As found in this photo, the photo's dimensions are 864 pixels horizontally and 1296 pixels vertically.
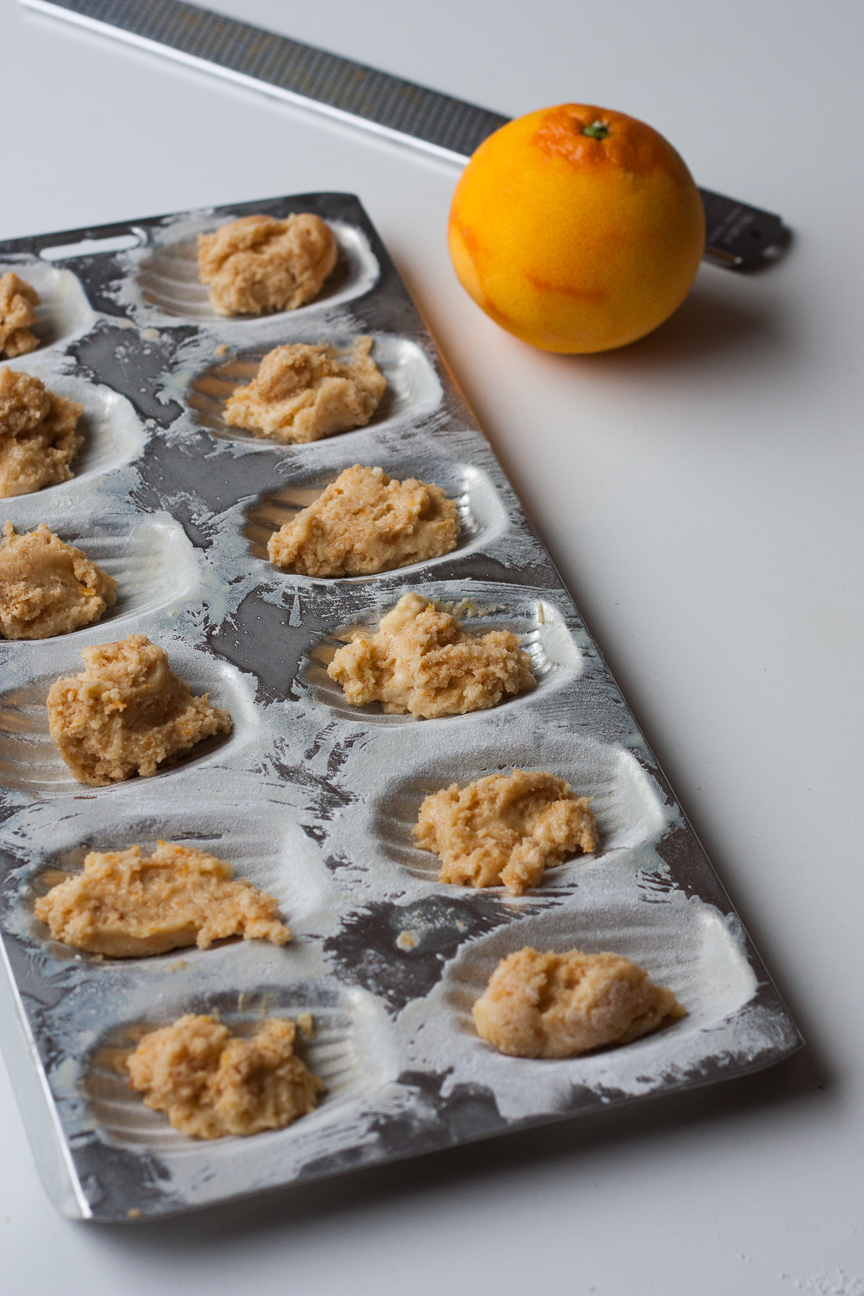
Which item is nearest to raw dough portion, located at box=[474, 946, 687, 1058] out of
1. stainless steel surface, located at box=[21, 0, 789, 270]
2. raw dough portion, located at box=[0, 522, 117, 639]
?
raw dough portion, located at box=[0, 522, 117, 639]

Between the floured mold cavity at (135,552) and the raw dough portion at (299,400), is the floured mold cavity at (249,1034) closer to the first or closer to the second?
the floured mold cavity at (135,552)

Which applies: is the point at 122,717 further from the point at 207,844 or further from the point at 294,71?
the point at 294,71

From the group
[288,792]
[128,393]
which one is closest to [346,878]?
[288,792]

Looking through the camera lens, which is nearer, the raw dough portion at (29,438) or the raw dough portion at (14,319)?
the raw dough portion at (29,438)

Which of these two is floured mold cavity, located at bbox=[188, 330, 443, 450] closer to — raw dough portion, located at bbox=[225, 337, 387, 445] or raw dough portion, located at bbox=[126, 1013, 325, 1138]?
raw dough portion, located at bbox=[225, 337, 387, 445]

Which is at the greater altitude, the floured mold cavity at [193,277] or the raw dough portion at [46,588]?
the floured mold cavity at [193,277]

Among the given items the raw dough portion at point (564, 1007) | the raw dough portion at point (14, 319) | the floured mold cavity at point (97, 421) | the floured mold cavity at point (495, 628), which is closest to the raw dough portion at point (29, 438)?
the floured mold cavity at point (97, 421)
